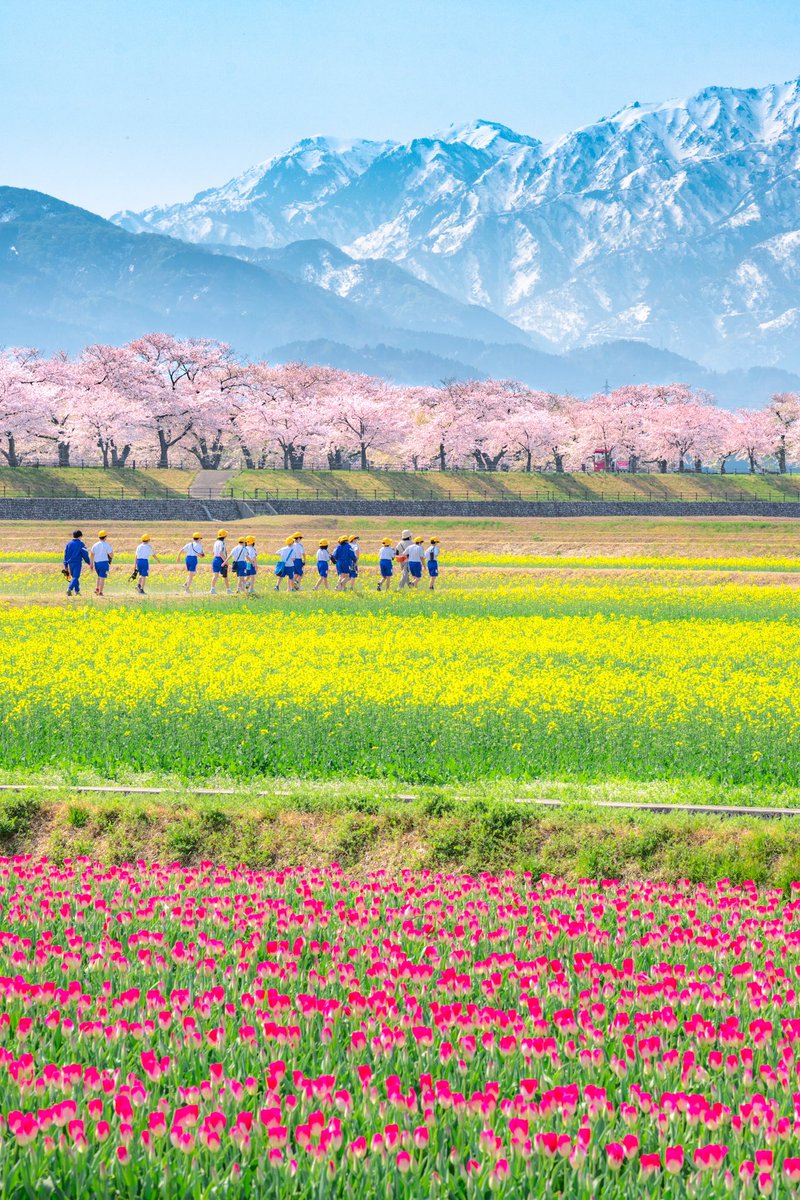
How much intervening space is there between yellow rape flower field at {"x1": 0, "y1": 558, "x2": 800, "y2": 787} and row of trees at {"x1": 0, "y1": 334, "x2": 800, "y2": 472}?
71.2 m

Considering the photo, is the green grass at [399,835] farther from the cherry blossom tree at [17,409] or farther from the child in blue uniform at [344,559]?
the cherry blossom tree at [17,409]

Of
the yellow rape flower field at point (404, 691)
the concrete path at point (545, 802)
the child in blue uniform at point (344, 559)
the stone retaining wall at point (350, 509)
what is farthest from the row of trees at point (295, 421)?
the concrete path at point (545, 802)

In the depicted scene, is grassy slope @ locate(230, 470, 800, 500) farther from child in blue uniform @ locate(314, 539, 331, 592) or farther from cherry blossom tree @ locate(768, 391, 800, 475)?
child in blue uniform @ locate(314, 539, 331, 592)

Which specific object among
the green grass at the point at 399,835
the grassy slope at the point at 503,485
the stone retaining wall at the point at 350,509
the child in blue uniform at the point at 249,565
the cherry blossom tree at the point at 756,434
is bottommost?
the green grass at the point at 399,835

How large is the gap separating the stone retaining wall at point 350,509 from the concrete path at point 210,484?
4157 mm

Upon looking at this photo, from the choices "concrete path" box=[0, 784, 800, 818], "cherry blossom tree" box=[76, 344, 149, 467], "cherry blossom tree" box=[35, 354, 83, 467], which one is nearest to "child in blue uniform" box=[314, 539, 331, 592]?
"concrete path" box=[0, 784, 800, 818]

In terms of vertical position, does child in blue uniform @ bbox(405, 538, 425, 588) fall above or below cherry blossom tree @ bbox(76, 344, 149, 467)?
below

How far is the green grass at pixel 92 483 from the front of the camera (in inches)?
3265

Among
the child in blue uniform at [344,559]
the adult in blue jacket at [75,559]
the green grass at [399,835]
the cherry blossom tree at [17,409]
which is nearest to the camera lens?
the green grass at [399,835]

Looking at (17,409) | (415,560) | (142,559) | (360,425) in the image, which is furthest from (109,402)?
(415,560)

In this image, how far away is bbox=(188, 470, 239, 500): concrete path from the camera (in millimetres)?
87031

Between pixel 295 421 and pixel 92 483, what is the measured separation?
24.1 metres

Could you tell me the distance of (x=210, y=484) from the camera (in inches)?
3625

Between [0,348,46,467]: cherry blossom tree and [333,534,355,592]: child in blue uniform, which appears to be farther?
[0,348,46,467]: cherry blossom tree
